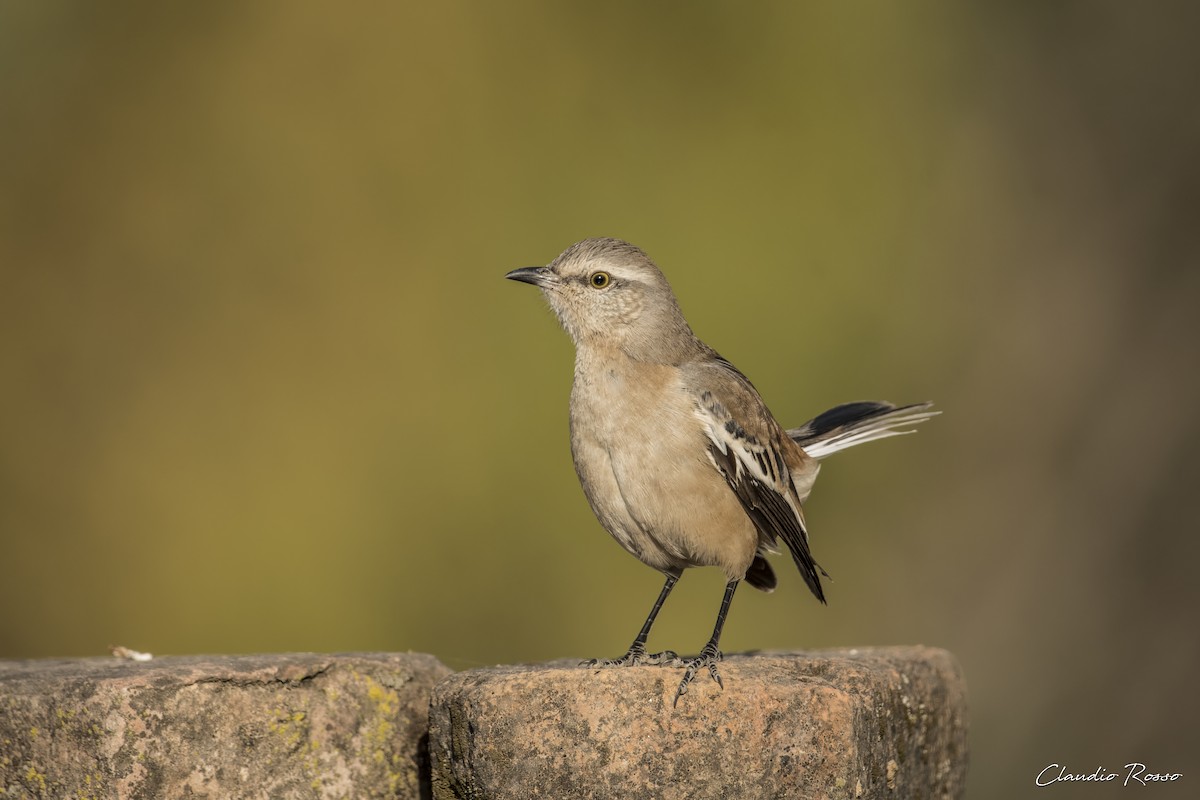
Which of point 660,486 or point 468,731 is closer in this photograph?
point 468,731

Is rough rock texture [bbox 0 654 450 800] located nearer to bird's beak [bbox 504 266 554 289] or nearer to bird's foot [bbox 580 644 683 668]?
bird's foot [bbox 580 644 683 668]

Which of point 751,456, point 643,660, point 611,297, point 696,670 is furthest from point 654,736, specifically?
point 611,297

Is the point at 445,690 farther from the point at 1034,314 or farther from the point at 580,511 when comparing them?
the point at 1034,314

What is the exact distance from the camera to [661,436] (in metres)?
6.60

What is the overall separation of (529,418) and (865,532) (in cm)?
371

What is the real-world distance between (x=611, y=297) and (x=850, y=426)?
189 cm

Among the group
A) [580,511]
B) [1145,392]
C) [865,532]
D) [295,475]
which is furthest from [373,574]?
[1145,392]

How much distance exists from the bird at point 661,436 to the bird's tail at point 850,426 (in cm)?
65

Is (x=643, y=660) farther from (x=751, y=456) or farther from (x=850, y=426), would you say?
(x=850, y=426)

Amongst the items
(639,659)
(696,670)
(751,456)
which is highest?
(751,456)

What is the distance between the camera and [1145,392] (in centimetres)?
1530

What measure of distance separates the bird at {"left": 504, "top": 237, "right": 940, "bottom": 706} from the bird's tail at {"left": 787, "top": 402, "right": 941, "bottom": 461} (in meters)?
0.65

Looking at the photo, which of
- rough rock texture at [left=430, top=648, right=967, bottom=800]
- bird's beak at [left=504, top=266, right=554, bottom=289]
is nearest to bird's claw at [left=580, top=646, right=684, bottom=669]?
rough rock texture at [left=430, top=648, right=967, bottom=800]

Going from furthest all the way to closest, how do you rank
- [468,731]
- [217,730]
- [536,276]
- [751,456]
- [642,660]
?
[536,276] < [751,456] < [642,660] < [217,730] < [468,731]
